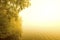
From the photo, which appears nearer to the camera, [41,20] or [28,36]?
[28,36]

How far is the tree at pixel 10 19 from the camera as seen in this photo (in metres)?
1.67

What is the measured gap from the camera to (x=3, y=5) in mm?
1707

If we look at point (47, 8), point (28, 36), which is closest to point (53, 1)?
point (47, 8)

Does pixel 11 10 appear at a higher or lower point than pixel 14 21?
higher

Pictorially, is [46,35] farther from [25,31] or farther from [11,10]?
[11,10]

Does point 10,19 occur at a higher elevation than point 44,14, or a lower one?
lower

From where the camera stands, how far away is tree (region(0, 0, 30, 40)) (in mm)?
1667

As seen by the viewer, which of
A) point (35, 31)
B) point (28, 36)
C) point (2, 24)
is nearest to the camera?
point (2, 24)

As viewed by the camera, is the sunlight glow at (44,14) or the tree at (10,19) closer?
the tree at (10,19)

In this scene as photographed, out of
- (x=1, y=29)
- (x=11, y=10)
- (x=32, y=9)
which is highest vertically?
(x=32, y=9)

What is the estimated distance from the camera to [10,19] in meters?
1.70

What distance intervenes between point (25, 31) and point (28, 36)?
0.52ft

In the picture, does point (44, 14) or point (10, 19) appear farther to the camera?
point (44, 14)

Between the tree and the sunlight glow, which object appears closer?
the tree
